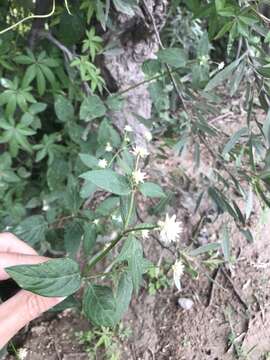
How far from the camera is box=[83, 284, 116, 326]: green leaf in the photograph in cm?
97

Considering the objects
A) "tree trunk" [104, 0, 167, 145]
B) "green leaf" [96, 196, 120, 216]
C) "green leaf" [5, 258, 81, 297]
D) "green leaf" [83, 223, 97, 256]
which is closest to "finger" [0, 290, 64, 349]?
"green leaf" [5, 258, 81, 297]

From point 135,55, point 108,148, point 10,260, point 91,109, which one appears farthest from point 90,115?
point 10,260

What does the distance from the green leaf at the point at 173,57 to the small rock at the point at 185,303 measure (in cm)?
76

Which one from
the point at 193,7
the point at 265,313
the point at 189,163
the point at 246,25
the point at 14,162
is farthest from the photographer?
the point at 189,163

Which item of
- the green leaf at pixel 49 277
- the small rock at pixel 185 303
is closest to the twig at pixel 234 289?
A: the small rock at pixel 185 303

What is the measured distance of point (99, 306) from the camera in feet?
3.23

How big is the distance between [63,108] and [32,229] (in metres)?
0.39

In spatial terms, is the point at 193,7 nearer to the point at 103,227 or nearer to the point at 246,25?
the point at 246,25

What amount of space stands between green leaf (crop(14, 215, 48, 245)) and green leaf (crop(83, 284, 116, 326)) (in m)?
0.48

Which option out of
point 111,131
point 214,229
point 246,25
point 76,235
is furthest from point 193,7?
point 214,229

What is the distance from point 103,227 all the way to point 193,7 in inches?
29.0

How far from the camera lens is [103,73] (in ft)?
5.63

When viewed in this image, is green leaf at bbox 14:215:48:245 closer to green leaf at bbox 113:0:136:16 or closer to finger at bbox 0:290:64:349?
finger at bbox 0:290:64:349

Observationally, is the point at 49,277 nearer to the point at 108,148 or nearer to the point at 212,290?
the point at 108,148
